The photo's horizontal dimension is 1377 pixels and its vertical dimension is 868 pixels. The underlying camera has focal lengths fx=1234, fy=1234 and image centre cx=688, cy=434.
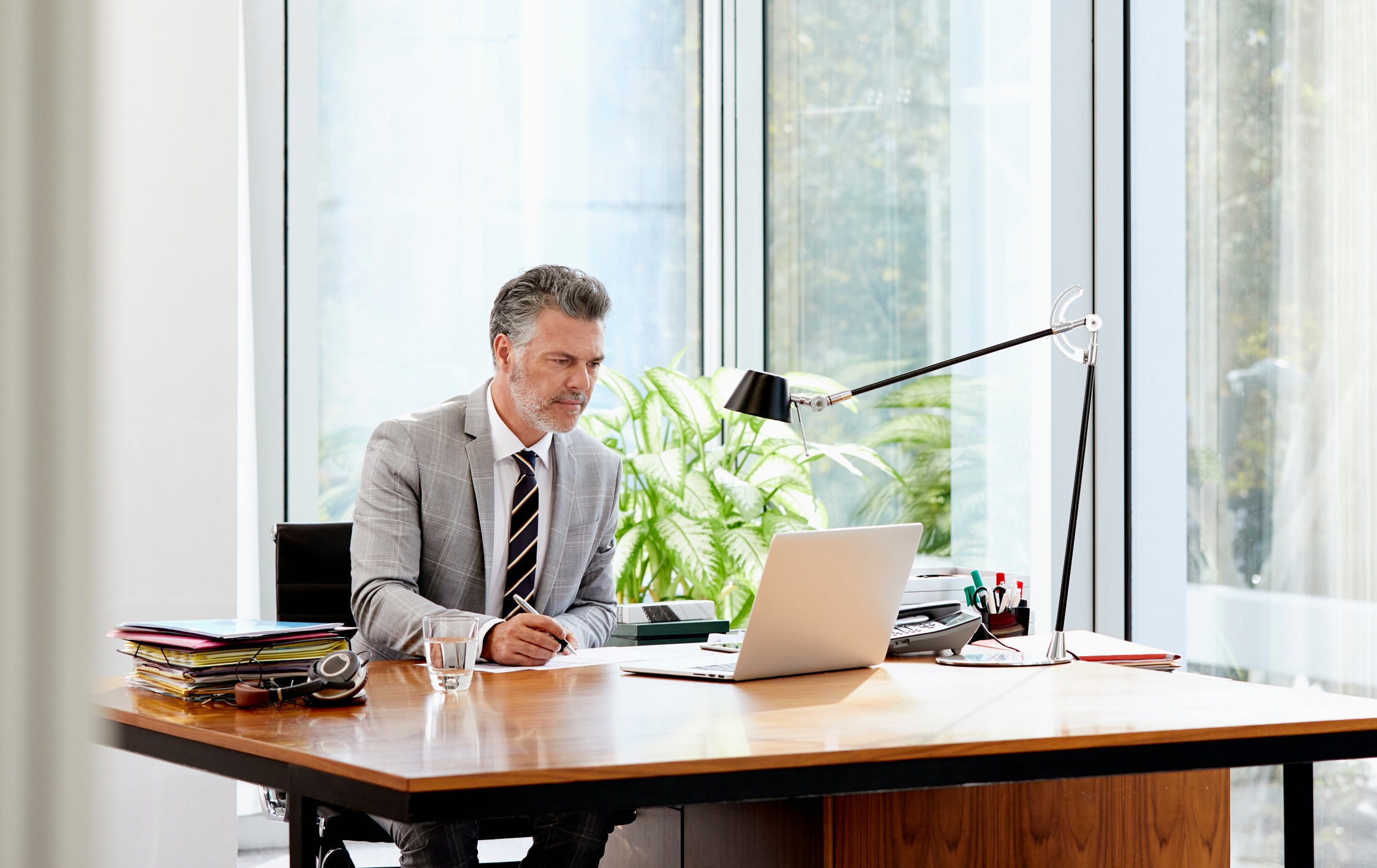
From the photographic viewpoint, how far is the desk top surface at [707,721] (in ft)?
4.25

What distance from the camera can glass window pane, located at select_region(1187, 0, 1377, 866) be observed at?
263 cm

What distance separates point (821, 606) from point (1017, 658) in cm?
43

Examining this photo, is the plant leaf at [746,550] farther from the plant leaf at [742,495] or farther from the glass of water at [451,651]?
the glass of water at [451,651]

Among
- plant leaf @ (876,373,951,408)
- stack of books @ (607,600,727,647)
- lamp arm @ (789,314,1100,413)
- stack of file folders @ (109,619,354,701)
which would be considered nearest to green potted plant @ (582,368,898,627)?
plant leaf @ (876,373,951,408)

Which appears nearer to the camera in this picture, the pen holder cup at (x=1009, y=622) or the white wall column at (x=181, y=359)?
the pen holder cup at (x=1009, y=622)

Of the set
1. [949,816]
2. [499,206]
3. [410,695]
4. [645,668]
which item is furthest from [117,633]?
[499,206]

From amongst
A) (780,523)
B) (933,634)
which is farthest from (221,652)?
(780,523)

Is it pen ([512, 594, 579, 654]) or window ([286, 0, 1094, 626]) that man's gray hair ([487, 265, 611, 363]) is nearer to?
pen ([512, 594, 579, 654])

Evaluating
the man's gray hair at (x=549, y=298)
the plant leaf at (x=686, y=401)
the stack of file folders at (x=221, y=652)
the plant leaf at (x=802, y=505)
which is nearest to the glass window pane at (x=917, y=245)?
the plant leaf at (x=802, y=505)

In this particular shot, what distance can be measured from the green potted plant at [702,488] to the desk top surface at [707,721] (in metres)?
1.82

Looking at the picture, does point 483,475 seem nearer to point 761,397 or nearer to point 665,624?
point 665,624

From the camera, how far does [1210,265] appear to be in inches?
119

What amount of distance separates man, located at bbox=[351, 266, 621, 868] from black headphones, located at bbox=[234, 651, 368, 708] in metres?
0.53

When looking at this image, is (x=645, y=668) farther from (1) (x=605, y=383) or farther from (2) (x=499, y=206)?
(2) (x=499, y=206)
